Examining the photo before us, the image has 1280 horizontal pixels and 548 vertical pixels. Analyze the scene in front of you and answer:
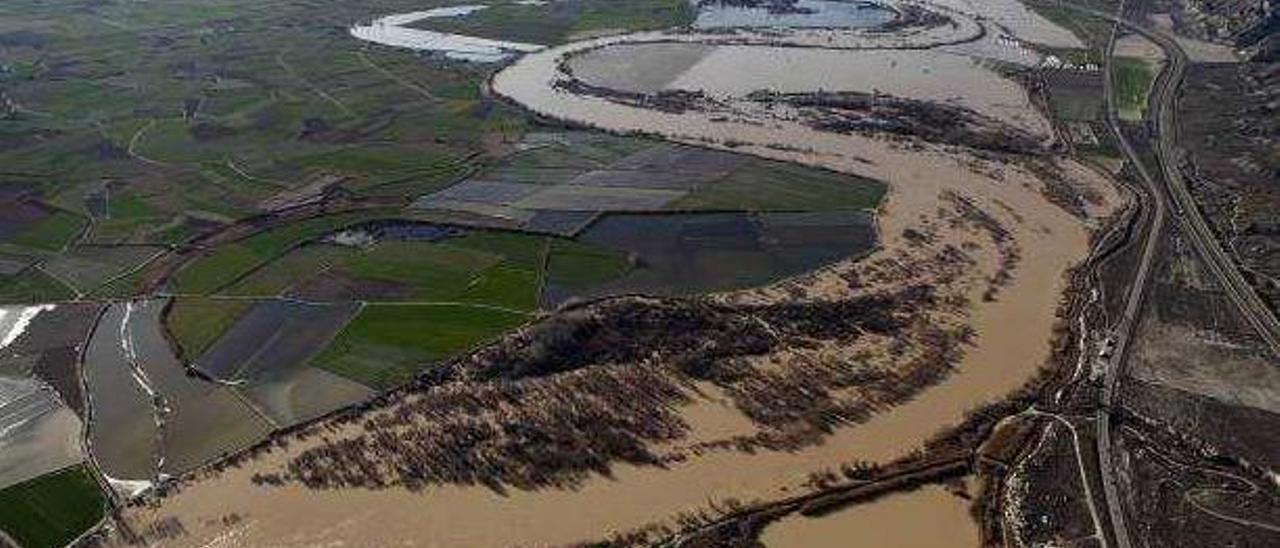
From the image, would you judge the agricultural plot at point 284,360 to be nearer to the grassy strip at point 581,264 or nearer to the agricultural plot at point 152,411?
the agricultural plot at point 152,411

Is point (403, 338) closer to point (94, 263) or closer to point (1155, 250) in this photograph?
point (94, 263)

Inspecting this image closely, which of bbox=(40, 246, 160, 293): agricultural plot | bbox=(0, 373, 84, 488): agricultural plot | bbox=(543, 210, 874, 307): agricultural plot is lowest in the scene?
bbox=(0, 373, 84, 488): agricultural plot

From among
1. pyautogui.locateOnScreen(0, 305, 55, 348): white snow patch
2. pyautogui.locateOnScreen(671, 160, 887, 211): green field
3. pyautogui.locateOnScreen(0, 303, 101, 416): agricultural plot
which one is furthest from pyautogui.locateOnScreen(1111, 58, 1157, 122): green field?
pyautogui.locateOnScreen(0, 305, 55, 348): white snow patch

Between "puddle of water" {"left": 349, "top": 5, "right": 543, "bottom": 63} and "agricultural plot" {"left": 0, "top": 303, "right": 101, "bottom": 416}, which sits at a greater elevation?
"puddle of water" {"left": 349, "top": 5, "right": 543, "bottom": 63}

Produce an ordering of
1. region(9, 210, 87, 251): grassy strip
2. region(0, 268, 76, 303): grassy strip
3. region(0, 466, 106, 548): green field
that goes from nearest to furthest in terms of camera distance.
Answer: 1. region(0, 466, 106, 548): green field
2. region(0, 268, 76, 303): grassy strip
3. region(9, 210, 87, 251): grassy strip

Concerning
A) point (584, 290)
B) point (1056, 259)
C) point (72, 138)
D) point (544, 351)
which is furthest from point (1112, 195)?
point (72, 138)

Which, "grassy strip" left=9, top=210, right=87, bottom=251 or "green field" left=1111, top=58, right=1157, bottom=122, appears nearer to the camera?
"grassy strip" left=9, top=210, right=87, bottom=251

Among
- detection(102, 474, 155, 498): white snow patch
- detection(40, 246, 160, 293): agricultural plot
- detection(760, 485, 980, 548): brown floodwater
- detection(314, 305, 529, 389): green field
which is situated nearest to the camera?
detection(760, 485, 980, 548): brown floodwater

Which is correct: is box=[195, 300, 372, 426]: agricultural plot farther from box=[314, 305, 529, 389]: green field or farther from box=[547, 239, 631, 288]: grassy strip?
box=[547, 239, 631, 288]: grassy strip
